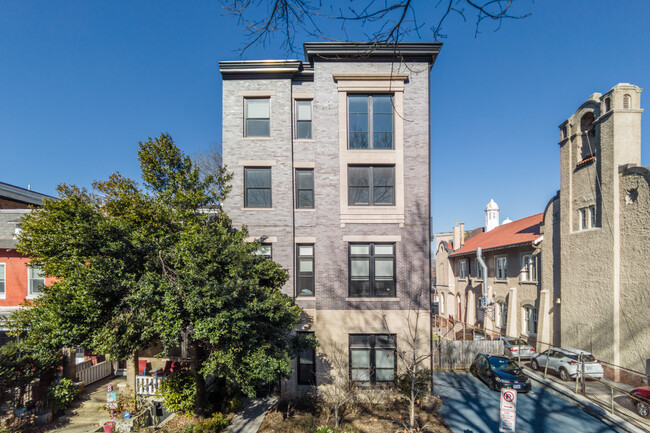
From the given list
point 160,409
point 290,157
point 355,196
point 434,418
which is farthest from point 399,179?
point 160,409

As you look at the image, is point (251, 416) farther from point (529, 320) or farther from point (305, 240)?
point (529, 320)

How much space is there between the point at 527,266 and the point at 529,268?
222mm

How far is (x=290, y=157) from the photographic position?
42.8ft

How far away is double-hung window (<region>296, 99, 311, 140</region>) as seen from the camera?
13.4 m

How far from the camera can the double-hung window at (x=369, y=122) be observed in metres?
13.2

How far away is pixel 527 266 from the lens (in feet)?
76.1

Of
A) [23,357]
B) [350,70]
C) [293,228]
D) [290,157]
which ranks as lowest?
[23,357]

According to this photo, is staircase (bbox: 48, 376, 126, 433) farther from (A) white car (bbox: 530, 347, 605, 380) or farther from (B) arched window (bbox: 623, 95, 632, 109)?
(B) arched window (bbox: 623, 95, 632, 109)

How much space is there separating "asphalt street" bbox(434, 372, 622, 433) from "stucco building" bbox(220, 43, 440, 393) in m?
2.79

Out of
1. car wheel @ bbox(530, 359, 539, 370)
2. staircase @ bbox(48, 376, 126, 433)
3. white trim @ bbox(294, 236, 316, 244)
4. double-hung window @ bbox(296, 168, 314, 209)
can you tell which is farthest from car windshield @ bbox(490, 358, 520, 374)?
staircase @ bbox(48, 376, 126, 433)

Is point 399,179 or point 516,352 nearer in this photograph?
point 399,179

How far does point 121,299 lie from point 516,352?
69.0 ft

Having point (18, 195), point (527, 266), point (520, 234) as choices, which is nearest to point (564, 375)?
point (527, 266)

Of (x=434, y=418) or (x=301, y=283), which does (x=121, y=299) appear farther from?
(x=434, y=418)
